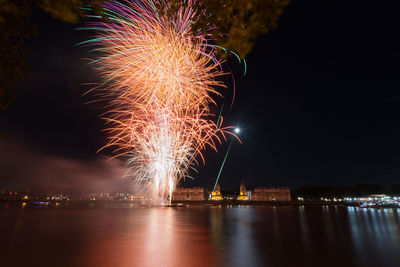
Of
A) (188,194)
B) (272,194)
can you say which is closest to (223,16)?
(272,194)

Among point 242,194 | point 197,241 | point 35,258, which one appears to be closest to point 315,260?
point 197,241

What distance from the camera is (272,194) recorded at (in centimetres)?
9794

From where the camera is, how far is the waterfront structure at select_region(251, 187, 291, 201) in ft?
318

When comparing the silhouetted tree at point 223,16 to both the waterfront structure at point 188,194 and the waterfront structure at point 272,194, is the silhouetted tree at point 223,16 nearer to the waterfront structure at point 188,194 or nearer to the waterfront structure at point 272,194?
the waterfront structure at point 272,194

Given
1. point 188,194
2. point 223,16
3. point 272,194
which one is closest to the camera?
point 223,16

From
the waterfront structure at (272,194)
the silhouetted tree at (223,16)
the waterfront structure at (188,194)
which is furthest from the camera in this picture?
the waterfront structure at (188,194)

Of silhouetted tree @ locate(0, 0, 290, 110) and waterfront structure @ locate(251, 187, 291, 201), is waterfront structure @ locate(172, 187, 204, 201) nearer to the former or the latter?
waterfront structure @ locate(251, 187, 291, 201)

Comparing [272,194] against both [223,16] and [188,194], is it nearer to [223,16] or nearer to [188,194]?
[188,194]

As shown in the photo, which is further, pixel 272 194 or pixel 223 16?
pixel 272 194

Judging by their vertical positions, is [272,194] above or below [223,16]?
below

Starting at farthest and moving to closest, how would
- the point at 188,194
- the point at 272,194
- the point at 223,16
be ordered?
the point at 188,194, the point at 272,194, the point at 223,16

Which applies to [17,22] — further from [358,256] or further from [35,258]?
[358,256]

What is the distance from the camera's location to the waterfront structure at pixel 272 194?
9694 centimetres

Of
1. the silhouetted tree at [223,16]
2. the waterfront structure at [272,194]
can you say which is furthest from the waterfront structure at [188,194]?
the silhouetted tree at [223,16]
